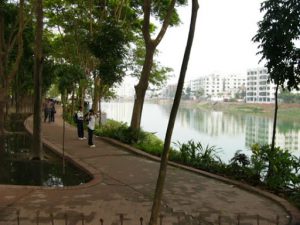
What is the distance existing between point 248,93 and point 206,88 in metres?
38.8

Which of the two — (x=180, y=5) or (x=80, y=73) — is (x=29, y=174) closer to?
(x=80, y=73)

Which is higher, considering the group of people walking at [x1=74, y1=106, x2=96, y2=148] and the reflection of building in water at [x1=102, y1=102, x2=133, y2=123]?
the group of people walking at [x1=74, y1=106, x2=96, y2=148]

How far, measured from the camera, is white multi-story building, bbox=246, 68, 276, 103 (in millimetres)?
104438

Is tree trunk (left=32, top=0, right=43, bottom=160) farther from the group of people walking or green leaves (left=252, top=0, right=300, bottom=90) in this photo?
green leaves (left=252, top=0, right=300, bottom=90)

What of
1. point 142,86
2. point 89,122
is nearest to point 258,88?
point 142,86

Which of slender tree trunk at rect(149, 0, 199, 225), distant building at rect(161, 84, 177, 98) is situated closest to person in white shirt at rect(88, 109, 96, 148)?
slender tree trunk at rect(149, 0, 199, 225)

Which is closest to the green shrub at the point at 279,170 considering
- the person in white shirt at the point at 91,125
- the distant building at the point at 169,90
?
the person in white shirt at the point at 91,125

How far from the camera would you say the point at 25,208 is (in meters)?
6.07

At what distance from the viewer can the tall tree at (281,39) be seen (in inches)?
304

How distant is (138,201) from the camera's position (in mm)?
6730

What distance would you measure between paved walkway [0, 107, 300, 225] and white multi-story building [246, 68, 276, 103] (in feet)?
326

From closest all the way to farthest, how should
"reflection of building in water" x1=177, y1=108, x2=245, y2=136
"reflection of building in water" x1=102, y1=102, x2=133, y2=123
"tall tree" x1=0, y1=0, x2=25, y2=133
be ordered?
"tall tree" x1=0, y1=0, x2=25, y2=133 → "reflection of building in water" x1=177, y1=108, x2=245, y2=136 → "reflection of building in water" x1=102, y1=102, x2=133, y2=123

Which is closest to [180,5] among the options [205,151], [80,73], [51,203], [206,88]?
[80,73]

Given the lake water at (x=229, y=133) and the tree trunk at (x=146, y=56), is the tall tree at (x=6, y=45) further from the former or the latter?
the lake water at (x=229, y=133)
